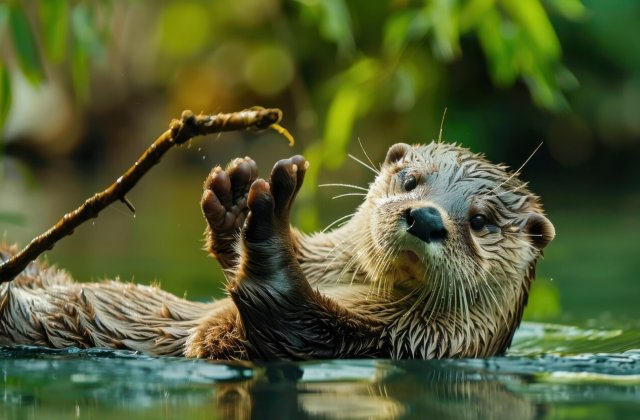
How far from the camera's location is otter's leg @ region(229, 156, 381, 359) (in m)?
3.11

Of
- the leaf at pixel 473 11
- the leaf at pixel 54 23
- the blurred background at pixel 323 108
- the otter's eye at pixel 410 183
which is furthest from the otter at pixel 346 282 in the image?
the leaf at pixel 54 23

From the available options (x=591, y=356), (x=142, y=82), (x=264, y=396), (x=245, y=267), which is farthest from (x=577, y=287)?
(x=142, y=82)

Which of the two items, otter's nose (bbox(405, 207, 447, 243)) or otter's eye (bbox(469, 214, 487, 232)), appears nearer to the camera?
otter's nose (bbox(405, 207, 447, 243))

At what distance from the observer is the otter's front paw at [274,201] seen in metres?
3.07

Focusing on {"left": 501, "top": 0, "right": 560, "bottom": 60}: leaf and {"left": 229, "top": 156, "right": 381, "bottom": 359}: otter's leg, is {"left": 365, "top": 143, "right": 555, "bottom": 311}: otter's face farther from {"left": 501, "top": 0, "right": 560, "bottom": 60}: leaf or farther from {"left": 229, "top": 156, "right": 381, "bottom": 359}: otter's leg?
{"left": 501, "top": 0, "right": 560, "bottom": 60}: leaf

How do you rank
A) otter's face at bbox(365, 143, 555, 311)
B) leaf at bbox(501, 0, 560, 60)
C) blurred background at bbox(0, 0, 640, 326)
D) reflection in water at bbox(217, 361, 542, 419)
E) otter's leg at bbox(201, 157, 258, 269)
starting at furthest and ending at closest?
blurred background at bbox(0, 0, 640, 326) < leaf at bbox(501, 0, 560, 60) < otter's leg at bbox(201, 157, 258, 269) < otter's face at bbox(365, 143, 555, 311) < reflection in water at bbox(217, 361, 542, 419)

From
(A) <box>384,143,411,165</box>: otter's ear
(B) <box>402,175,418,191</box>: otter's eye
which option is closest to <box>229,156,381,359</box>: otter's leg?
(B) <box>402,175,418,191</box>: otter's eye

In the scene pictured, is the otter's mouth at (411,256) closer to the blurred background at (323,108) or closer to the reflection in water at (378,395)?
the reflection in water at (378,395)

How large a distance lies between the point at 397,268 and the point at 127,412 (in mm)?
1194

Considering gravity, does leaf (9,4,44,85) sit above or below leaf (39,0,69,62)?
below

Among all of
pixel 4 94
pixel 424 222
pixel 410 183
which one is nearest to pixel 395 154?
pixel 410 183

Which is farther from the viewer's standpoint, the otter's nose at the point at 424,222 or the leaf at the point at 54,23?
the leaf at the point at 54,23

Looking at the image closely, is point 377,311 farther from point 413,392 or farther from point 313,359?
point 413,392

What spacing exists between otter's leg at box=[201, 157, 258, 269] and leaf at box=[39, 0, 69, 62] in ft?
2.49
